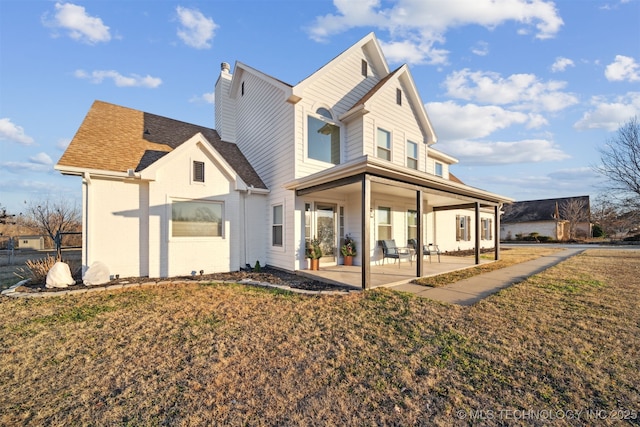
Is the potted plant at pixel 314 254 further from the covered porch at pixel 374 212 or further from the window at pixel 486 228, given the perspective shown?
the window at pixel 486 228

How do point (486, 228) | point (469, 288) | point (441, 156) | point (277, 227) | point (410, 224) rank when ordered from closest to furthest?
point (469, 288), point (277, 227), point (410, 224), point (441, 156), point (486, 228)

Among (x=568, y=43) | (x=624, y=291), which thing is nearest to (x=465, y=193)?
(x=624, y=291)

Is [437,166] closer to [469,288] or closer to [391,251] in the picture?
[391,251]

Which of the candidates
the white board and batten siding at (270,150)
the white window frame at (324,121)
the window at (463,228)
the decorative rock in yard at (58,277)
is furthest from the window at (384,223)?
the decorative rock in yard at (58,277)

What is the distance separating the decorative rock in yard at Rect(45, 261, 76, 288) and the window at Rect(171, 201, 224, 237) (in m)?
2.57

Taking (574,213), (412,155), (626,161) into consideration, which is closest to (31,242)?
(412,155)

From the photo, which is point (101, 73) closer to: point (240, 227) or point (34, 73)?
point (34, 73)

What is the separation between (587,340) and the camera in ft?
12.2

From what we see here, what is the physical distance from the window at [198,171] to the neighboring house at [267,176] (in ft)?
0.10

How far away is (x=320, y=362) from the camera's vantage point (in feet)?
10.6

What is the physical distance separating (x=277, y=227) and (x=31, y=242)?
67.0 feet

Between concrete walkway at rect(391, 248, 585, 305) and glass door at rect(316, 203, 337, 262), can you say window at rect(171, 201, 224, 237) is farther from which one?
concrete walkway at rect(391, 248, 585, 305)

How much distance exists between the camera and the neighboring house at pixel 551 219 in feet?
110

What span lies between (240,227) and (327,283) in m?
3.92
